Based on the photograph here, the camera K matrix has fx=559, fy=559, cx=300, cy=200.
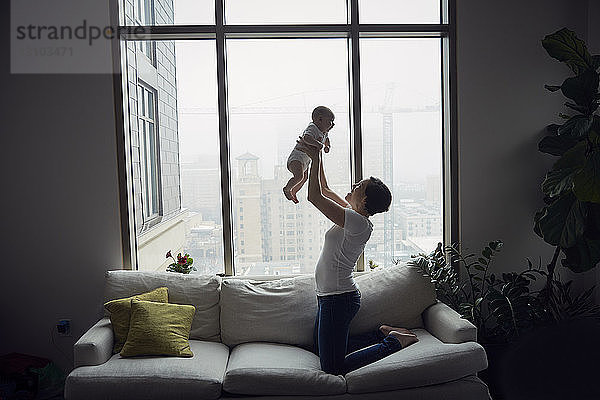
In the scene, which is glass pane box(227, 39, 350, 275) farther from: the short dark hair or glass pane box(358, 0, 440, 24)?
the short dark hair

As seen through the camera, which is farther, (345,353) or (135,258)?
(135,258)

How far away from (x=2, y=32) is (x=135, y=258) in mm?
1819

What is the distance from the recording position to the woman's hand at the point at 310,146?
313 cm

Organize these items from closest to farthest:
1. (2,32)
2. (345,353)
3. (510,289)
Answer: (345,353)
(510,289)
(2,32)

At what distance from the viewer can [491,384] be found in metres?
3.61

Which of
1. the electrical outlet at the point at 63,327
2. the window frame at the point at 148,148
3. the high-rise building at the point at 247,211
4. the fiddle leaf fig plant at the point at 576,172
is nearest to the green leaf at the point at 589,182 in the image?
the fiddle leaf fig plant at the point at 576,172

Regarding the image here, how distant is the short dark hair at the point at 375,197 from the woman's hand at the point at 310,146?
347 mm

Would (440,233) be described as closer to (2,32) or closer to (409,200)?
(409,200)

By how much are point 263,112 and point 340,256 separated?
149 cm

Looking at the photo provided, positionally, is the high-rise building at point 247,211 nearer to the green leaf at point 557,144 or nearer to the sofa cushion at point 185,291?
the sofa cushion at point 185,291

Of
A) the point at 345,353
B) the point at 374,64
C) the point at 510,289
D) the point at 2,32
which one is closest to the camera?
the point at 345,353

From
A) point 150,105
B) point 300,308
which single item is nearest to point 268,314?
point 300,308

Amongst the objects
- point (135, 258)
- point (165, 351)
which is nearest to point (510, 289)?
point (165, 351)

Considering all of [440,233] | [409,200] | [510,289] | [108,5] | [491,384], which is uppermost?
[108,5]
